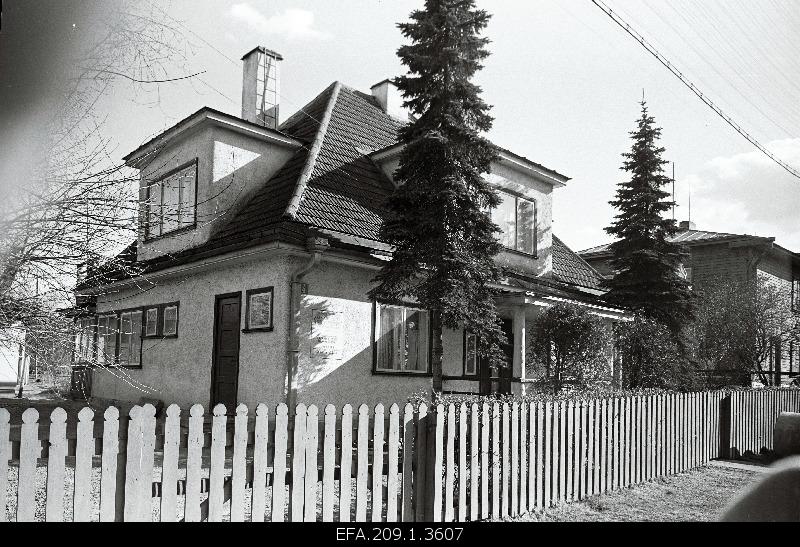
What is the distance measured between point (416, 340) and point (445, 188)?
3.34m

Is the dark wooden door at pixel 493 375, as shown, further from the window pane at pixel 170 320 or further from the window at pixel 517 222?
the window pane at pixel 170 320

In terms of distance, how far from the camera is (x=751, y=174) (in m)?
9.23

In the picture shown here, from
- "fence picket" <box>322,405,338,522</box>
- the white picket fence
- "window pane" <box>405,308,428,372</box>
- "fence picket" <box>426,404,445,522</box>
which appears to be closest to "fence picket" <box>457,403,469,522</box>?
the white picket fence

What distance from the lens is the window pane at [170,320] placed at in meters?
13.0

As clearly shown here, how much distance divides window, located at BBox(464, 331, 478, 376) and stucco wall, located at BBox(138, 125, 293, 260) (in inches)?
196

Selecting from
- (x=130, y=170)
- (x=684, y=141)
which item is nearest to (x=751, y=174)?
(x=684, y=141)

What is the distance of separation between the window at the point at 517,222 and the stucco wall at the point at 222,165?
15.3 feet

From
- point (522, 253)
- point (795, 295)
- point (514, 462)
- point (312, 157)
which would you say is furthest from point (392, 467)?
point (795, 295)

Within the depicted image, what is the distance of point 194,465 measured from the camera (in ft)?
13.2

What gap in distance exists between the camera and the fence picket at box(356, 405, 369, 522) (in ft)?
15.5

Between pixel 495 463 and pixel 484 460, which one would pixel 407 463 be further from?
pixel 495 463

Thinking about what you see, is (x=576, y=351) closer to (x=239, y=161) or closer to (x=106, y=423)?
(x=239, y=161)

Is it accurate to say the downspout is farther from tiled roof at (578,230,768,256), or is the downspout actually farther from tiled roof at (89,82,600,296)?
tiled roof at (578,230,768,256)

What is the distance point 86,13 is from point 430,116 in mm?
6430
